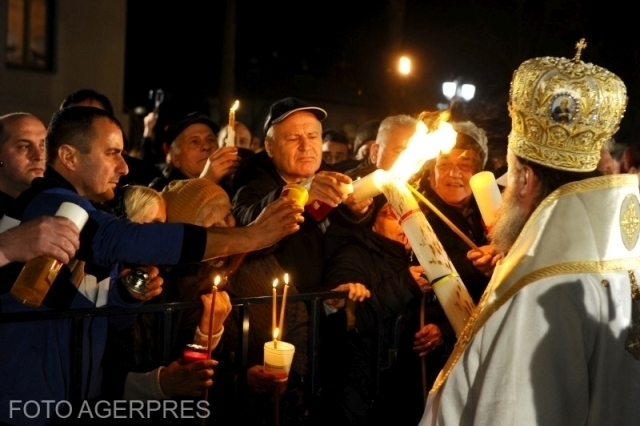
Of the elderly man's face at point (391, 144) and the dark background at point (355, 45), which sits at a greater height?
the dark background at point (355, 45)

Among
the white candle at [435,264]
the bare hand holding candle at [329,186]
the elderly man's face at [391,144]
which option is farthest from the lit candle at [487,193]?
the elderly man's face at [391,144]

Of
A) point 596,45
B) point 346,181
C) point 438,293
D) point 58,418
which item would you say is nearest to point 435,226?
point 346,181

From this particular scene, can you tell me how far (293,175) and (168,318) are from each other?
5.65 ft

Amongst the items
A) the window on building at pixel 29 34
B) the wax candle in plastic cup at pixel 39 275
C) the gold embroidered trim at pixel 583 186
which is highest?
the window on building at pixel 29 34

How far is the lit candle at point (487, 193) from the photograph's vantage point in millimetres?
4203

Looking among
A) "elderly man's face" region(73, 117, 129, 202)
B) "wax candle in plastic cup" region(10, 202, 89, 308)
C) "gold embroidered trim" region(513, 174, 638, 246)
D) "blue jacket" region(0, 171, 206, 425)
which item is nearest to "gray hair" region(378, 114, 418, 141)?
"elderly man's face" region(73, 117, 129, 202)

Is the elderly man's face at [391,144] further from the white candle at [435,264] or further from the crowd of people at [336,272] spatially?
the white candle at [435,264]

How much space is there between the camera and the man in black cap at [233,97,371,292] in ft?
17.2

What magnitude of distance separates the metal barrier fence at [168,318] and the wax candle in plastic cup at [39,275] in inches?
20.2

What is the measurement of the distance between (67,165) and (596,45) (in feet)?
69.7

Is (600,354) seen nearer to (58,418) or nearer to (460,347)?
(460,347)

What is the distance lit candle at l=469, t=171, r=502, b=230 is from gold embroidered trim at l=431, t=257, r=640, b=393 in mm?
974

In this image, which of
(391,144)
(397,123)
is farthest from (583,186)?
(397,123)

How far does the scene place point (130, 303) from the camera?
4.16 m
